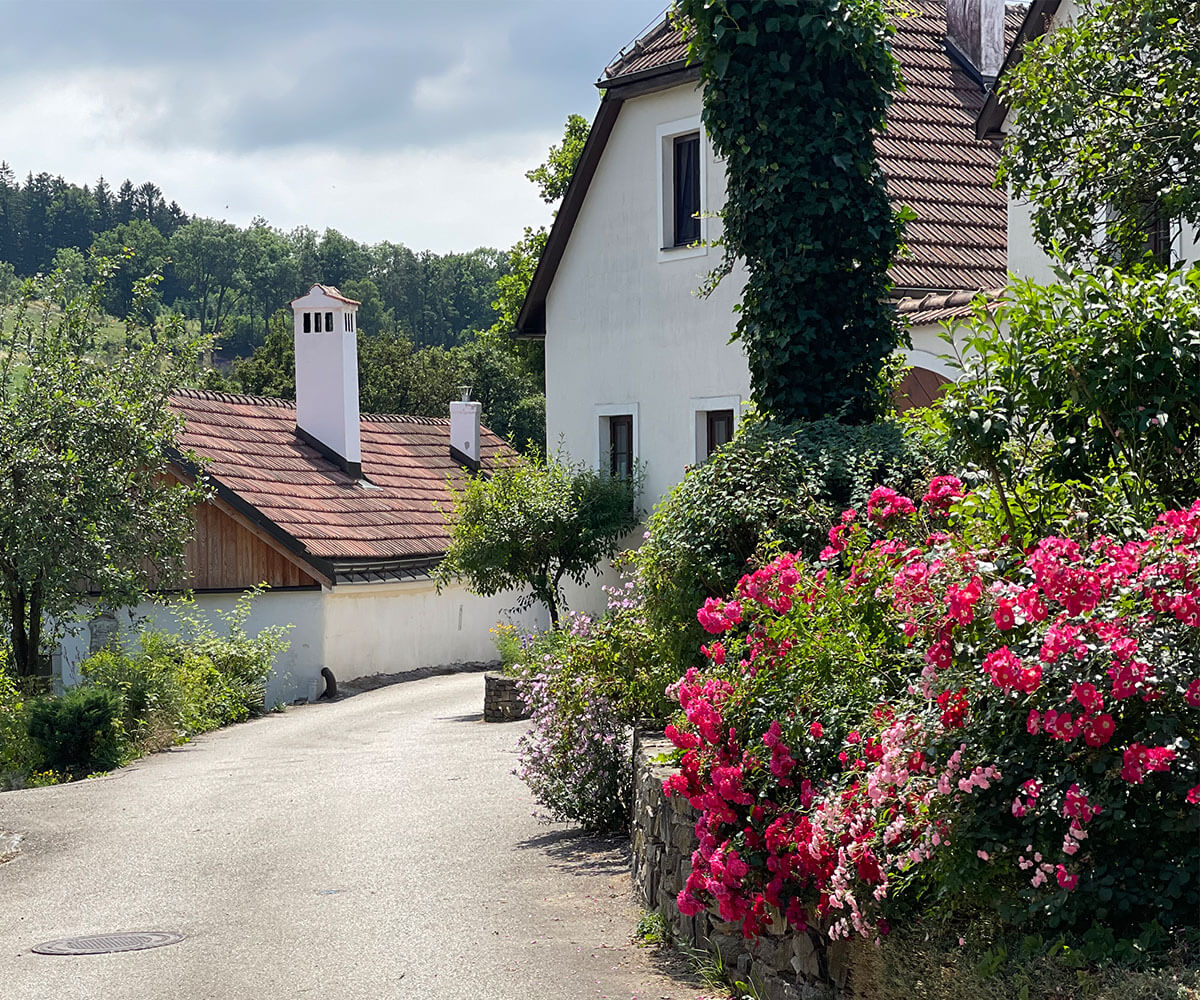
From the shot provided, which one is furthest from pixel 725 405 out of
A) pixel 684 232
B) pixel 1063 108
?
pixel 1063 108

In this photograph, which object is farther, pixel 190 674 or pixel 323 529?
pixel 323 529

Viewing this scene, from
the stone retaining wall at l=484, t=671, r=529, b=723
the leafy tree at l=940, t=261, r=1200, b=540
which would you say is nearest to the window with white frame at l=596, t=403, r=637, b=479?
the stone retaining wall at l=484, t=671, r=529, b=723

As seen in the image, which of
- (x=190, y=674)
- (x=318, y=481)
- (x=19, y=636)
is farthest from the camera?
(x=318, y=481)

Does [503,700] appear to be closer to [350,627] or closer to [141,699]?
[141,699]

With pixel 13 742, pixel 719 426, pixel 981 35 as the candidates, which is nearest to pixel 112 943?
pixel 13 742

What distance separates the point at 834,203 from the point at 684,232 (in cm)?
772

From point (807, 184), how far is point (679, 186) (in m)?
7.83

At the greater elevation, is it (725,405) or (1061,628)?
(725,405)

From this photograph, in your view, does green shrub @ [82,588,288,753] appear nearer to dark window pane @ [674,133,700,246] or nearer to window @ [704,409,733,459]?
window @ [704,409,733,459]

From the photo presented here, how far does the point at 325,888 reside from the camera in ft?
31.1

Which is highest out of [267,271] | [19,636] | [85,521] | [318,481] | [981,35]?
[267,271]

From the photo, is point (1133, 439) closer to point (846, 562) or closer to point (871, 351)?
point (846, 562)

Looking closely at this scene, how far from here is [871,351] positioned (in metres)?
12.2

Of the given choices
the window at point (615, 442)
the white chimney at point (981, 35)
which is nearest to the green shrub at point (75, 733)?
the window at point (615, 442)
